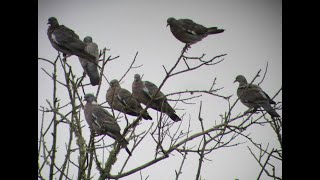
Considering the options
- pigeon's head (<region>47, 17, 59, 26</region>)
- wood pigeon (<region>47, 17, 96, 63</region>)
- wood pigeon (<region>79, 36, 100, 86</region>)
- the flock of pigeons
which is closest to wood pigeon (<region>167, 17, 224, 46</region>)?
the flock of pigeons

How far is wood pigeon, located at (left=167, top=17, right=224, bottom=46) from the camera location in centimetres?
591

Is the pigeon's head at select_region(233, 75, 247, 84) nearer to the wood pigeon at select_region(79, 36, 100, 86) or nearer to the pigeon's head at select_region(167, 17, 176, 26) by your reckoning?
the pigeon's head at select_region(167, 17, 176, 26)

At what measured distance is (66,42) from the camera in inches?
230

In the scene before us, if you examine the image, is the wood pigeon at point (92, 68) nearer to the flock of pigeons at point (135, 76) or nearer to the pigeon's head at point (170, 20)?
the flock of pigeons at point (135, 76)

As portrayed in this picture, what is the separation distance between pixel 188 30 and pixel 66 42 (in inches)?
70.2

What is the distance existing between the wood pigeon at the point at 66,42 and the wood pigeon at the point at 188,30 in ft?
4.61

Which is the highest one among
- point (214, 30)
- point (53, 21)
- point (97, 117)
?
point (53, 21)

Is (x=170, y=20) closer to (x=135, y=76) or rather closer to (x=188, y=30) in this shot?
(x=188, y=30)

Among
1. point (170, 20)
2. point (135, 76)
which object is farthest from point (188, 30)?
point (135, 76)
